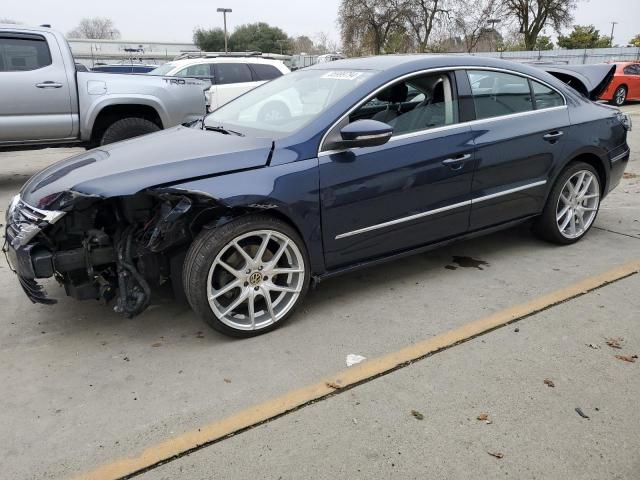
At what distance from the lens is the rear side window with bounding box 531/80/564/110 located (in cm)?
436

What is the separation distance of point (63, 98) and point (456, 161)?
519cm

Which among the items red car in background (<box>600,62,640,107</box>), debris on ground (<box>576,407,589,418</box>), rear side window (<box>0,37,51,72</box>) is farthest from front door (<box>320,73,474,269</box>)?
red car in background (<box>600,62,640,107</box>)

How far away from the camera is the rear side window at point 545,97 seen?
436 cm

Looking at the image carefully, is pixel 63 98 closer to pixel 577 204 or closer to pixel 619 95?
pixel 577 204

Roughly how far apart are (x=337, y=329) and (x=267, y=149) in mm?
1161

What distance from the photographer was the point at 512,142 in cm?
407

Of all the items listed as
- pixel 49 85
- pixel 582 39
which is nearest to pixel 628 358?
pixel 49 85

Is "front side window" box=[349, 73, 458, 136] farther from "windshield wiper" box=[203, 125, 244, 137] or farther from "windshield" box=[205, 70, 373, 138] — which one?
"windshield wiper" box=[203, 125, 244, 137]

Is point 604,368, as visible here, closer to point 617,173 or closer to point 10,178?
point 617,173

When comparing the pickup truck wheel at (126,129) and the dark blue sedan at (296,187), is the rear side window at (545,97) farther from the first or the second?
the pickup truck wheel at (126,129)

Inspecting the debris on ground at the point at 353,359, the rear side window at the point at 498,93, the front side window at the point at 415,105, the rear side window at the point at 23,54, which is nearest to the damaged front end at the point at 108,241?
the debris on ground at the point at 353,359

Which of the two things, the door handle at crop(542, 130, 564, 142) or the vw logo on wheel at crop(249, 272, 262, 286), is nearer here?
the vw logo on wheel at crop(249, 272, 262, 286)

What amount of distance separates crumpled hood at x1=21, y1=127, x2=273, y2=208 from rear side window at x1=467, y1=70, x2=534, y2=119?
5.47 ft

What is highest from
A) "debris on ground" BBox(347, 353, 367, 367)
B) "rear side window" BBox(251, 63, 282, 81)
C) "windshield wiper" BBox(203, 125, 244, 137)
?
"rear side window" BBox(251, 63, 282, 81)
